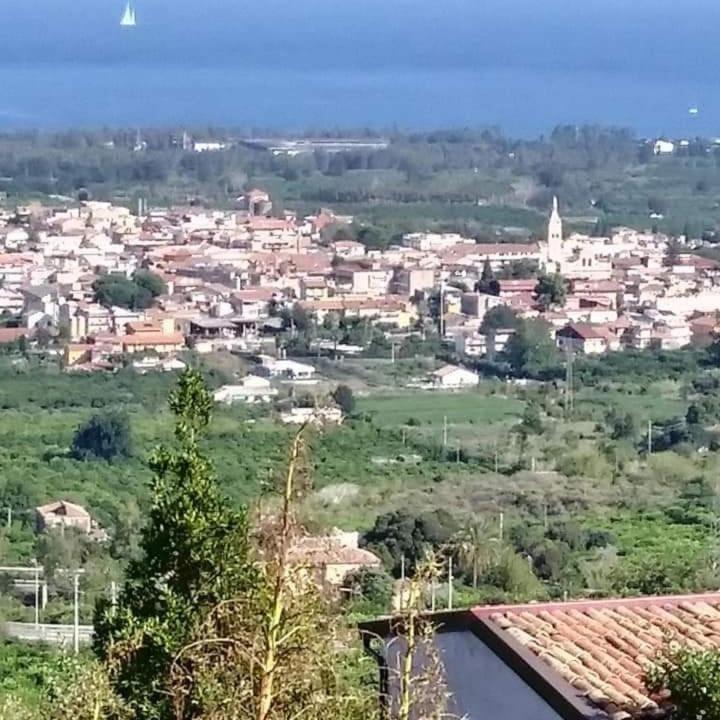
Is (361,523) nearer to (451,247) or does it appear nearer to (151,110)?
(451,247)

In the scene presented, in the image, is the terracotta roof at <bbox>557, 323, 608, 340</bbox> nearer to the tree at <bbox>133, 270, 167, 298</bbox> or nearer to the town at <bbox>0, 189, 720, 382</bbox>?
the town at <bbox>0, 189, 720, 382</bbox>

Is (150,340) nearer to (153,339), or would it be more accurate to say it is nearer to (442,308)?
(153,339)

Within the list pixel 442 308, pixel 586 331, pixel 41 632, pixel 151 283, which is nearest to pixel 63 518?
pixel 41 632

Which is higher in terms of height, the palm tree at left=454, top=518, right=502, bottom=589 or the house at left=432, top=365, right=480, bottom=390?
the palm tree at left=454, top=518, right=502, bottom=589

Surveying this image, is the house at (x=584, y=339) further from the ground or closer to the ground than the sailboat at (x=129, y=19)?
closer to the ground

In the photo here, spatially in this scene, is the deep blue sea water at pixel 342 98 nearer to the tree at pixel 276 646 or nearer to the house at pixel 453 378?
the house at pixel 453 378

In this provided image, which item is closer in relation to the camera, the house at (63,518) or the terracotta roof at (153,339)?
the house at (63,518)

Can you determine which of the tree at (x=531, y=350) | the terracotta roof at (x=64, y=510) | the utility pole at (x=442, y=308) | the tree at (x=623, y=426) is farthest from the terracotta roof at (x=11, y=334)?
the terracotta roof at (x=64, y=510)

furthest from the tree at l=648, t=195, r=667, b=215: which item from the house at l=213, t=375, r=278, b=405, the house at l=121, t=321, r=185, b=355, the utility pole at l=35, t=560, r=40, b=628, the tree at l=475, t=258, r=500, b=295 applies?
the utility pole at l=35, t=560, r=40, b=628
